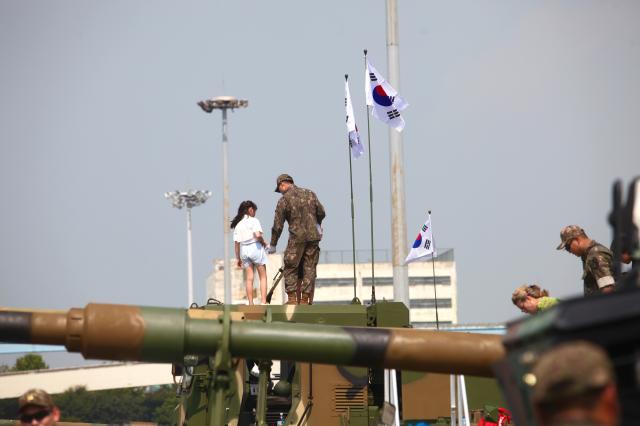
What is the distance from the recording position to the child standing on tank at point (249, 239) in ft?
58.2

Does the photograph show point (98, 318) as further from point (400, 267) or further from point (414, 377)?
point (400, 267)

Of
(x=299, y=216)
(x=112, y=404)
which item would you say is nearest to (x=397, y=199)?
(x=299, y=216)

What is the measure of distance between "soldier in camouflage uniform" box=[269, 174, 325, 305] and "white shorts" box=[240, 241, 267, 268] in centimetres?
88

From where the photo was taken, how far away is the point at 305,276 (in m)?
16.6

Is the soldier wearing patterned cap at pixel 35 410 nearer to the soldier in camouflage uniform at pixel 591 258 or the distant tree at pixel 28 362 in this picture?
the soldier in camouflage uniform at pixel 591 258

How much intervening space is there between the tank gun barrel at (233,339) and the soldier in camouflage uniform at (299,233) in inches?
354

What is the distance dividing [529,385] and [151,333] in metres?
2.48

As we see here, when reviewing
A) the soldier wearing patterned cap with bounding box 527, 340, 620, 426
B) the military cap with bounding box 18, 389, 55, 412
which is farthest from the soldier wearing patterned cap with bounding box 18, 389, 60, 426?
the soldier wearing patterned cap with bounding box 527, 340, 620, 426

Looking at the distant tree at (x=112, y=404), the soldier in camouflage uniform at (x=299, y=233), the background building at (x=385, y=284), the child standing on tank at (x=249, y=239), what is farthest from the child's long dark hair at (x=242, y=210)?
the background building at (x=385, y=284)

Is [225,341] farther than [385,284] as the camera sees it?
No

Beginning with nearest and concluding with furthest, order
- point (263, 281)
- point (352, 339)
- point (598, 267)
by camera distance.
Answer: point (352, 339), point (598, 267), point (263, 281)

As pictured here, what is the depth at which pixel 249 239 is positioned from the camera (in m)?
17.8

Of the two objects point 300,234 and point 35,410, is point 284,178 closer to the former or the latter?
point 300,234

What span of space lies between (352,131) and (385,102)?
2.99ft
